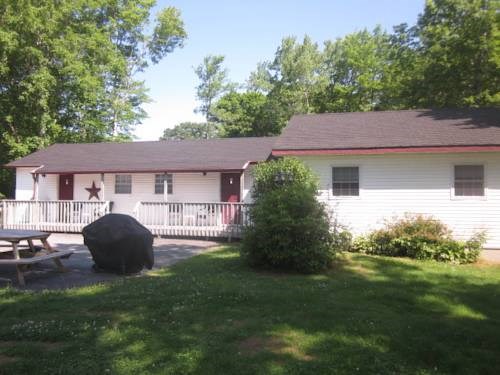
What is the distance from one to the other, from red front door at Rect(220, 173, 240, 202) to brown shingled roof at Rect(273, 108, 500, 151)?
3377 mm

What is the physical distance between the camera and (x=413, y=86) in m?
23.7

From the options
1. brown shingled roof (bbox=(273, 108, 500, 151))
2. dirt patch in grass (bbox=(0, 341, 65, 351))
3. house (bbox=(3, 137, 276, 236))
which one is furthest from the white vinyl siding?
dirt patch in grass (bbox=(0, 341, 65, 351))

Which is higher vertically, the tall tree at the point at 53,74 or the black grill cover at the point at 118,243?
the tall tree at the point at 53,74

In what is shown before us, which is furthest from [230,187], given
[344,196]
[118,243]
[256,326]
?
[256,326]

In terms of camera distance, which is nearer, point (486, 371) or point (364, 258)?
point (486, 371)

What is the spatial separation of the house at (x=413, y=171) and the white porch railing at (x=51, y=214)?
7.59m

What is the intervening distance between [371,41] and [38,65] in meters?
26.9

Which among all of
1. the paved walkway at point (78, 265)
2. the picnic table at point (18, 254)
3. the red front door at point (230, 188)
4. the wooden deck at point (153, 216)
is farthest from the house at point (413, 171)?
the picnic table at point (18, 254)

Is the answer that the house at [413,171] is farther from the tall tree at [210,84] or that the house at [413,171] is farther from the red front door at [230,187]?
the tall tree at [210,84]

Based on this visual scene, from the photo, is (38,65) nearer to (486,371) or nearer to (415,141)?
(415,141)

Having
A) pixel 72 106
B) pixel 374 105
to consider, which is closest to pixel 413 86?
pixel 374 105

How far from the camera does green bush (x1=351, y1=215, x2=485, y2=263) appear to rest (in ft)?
34.2

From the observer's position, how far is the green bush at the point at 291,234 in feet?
28.2

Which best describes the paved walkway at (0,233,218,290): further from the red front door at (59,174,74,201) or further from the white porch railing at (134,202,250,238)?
the red front door at (59,174,74,201)
